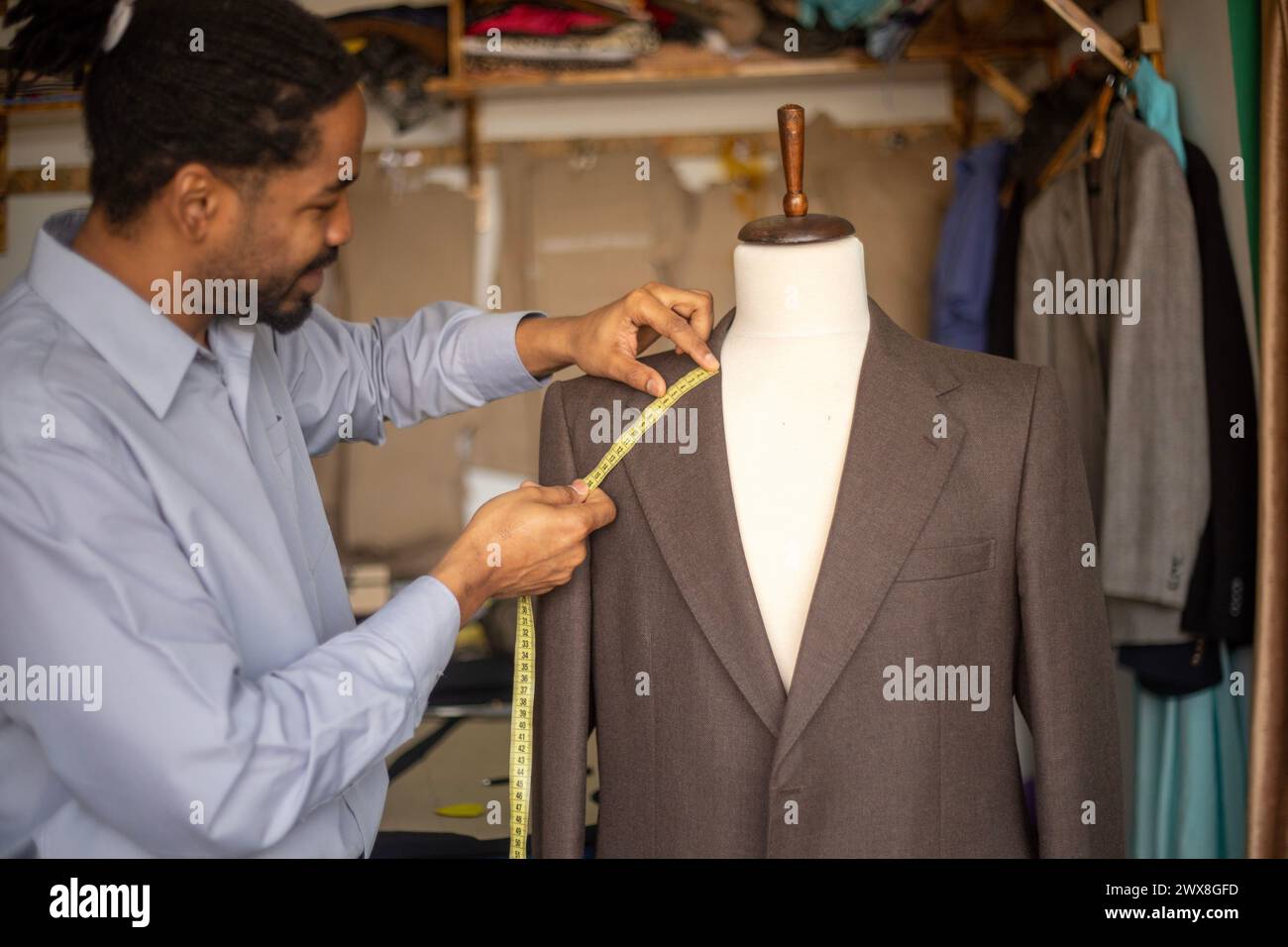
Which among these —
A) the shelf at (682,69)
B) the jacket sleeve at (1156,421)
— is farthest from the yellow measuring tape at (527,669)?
the shelf at (682,69)

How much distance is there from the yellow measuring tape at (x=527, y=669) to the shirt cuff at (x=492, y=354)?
265 millimetres

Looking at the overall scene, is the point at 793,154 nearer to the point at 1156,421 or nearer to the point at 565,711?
the point at 565,711

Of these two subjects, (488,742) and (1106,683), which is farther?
(488,742)

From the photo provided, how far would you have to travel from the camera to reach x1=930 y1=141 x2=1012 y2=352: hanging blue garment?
149 inches

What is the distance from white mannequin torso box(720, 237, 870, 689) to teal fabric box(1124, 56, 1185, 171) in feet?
5.33

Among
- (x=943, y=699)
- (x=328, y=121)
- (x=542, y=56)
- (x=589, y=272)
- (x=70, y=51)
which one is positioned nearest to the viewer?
(x=328, y=121)

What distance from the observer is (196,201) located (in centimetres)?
148

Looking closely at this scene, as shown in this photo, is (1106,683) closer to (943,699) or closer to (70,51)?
(943,699)

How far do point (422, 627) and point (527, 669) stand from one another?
0.40m

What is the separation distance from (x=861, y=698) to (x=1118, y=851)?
45cm
